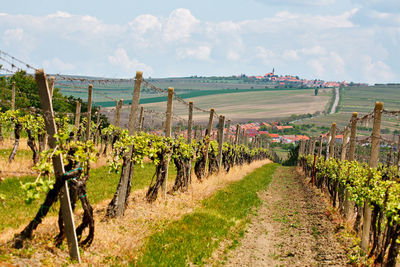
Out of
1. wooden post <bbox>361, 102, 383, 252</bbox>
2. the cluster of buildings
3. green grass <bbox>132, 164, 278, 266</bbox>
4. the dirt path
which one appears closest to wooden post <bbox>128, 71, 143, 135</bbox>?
green grass <bbox>132, 164, 278, 266</bbox>

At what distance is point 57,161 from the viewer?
6766mm

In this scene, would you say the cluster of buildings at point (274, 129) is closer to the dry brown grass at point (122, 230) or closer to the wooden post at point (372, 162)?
the dry brown grass at point (122, 230)

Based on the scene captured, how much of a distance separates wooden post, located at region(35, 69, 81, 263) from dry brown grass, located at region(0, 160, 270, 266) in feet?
1.00

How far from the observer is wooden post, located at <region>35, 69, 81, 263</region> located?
6.66 meters

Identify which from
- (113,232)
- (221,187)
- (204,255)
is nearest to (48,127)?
(113,232)

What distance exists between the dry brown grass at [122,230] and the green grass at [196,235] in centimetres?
26

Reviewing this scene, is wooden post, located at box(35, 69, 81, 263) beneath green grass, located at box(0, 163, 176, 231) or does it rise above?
above

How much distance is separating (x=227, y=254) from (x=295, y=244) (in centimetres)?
256

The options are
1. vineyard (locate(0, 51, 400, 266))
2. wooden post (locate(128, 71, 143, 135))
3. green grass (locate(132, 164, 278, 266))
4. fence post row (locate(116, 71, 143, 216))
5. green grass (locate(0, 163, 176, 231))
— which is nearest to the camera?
vineyard (locate(0, 51, 400, 266))

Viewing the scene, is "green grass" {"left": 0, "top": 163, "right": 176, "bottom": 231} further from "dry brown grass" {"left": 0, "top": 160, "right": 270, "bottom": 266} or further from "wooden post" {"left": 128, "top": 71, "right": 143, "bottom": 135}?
"wooden post" {"left": 128, "top": 71, "right": 143, "bottom": 135}

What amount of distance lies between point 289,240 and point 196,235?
320 cm

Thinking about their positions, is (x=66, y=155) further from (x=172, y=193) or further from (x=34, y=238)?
(x=172, y=193)

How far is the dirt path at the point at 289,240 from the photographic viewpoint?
32.9ft

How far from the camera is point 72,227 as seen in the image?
22.9 feet
